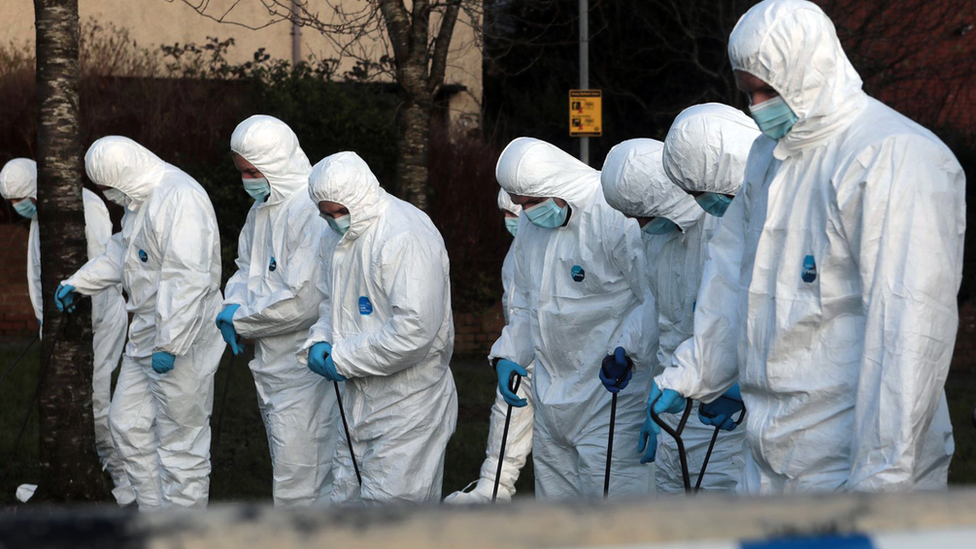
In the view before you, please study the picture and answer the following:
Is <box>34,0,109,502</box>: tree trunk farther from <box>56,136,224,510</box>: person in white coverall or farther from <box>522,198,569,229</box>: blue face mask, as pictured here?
<box>522,198,569,229</box>: blue face mask

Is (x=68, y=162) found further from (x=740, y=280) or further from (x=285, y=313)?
(x=740, y=280)

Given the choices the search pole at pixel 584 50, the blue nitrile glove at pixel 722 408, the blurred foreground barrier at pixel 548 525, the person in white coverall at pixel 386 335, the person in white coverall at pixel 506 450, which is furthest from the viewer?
the search pole at pixel 584 50

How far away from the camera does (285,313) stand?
5.77 meters

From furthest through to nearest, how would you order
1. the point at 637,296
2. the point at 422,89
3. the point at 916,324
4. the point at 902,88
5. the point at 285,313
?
1. the point at 902,88
2. the point at 422,89
3. the point at 285,313
4. the point at 637,296
5. the point at 916,324

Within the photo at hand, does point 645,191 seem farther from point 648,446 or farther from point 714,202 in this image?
point 648,446

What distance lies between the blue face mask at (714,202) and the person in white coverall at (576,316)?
72 centimetres

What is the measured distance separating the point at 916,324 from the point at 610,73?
1682cm

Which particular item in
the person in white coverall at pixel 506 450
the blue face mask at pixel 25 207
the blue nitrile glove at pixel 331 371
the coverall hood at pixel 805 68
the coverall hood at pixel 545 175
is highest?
the coverall hood at pixel 805 68

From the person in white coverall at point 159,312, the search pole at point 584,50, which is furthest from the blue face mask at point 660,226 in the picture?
the search pole at point 584,50

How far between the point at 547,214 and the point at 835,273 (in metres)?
2.35

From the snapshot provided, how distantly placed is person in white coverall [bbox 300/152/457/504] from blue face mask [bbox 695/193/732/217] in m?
1.30

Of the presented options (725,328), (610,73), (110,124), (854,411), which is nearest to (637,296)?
(725,328)

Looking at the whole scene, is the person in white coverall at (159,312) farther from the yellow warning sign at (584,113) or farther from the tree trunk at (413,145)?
the yellow warning sign at (584,113)

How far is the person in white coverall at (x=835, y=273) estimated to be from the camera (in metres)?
2.62
